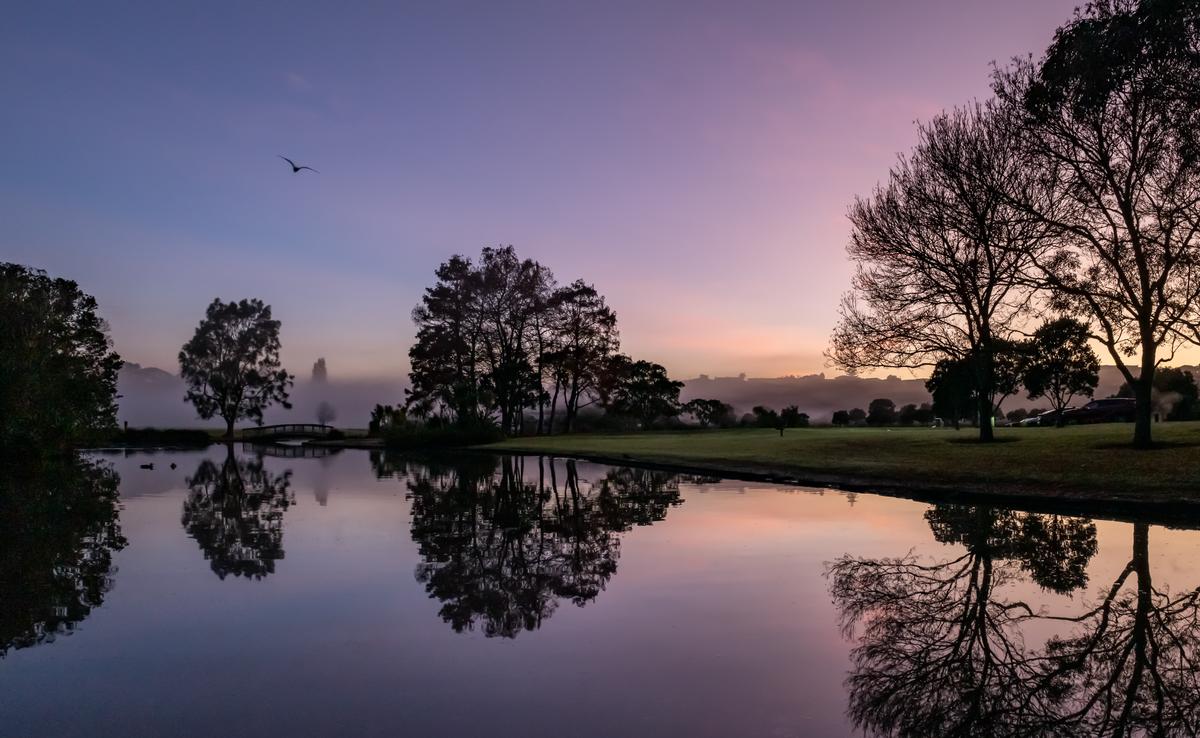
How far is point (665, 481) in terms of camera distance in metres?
24.6

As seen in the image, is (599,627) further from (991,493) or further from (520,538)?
(991,493)

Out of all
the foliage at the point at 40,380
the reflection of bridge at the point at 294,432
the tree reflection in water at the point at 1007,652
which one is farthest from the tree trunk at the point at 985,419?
the reflection of bridge at the point at 294,432

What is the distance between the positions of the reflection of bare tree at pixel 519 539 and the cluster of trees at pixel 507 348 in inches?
1351

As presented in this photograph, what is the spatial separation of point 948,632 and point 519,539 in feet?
24.3

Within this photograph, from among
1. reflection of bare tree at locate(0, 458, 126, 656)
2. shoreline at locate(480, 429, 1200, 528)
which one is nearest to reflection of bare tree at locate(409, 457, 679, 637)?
shoreline at locate(480, 429, 1200, 528)

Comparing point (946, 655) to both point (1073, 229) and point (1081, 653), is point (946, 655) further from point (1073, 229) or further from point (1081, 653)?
point (1073, 229)

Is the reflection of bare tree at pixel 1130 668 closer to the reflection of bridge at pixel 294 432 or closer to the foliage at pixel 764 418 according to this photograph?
the foliage at pixel 764 418

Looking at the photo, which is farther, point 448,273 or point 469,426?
point 448,273

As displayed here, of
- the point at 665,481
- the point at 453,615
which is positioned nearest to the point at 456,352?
the point at 665,481

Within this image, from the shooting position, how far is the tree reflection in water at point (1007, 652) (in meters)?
5.04

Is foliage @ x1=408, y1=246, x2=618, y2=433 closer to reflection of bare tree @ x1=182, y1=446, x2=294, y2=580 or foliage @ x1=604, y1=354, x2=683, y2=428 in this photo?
foliage @ x1=604, y1=354, x2=683, y2=428

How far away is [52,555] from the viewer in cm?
1120

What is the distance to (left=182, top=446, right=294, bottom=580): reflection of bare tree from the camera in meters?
10.9

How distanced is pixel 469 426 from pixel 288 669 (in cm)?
4608
